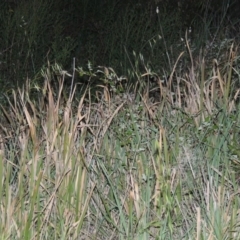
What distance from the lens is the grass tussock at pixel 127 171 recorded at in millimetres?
3207

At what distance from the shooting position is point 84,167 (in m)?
3.49

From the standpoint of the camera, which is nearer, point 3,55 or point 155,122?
point 155,122

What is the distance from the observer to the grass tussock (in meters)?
3.21

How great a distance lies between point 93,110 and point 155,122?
51 cm

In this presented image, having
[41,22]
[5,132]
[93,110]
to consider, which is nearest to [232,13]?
[41,22]

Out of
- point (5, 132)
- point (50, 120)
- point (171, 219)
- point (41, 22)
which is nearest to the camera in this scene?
point (171, 219)

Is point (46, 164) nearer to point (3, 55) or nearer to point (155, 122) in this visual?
point (155, 122)

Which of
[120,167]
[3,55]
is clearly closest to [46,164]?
[120,167]

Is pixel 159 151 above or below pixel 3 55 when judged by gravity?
above

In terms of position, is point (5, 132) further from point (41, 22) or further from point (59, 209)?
point (41, 22)

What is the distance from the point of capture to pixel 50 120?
3.74m

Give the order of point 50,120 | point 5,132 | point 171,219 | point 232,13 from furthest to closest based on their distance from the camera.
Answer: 1. point 232,13
2. point 5,132
3. point 50,120
4. point 171,219

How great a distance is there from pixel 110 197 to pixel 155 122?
0.59 meters

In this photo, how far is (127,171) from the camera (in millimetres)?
3584
